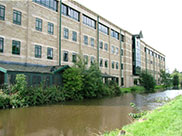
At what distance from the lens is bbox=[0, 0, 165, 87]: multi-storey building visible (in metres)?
17.9

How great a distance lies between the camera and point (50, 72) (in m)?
18.9

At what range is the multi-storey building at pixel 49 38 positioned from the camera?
1792 cm

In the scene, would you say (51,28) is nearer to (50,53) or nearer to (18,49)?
(50,53)

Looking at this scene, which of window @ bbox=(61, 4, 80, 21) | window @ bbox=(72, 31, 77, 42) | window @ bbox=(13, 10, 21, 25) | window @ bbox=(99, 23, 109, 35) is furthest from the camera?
window @ bbox=(99, 23, 109, 35)

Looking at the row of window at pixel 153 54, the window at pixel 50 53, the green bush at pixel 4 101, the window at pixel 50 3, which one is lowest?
the green bush at pixel 4 101

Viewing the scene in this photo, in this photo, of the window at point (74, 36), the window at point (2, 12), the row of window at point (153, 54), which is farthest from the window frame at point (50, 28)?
the row of window at point (153, 54)

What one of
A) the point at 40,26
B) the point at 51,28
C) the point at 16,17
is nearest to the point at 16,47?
the point at 16,17

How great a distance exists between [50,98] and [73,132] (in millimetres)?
9864

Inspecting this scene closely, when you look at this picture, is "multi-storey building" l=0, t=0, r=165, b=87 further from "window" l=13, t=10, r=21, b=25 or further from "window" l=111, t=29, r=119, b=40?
"window" l=111, t=29, r=119, b=40

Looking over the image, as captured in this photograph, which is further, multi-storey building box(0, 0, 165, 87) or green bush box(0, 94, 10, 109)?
multi-storey building box(0, 0, 165, 87)

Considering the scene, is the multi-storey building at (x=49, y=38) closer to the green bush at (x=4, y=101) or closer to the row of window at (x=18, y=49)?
the row of window at (x=18, y=49)

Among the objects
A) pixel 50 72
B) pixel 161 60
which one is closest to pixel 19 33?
pixel 50 72

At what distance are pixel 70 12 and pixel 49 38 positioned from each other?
20.9ft

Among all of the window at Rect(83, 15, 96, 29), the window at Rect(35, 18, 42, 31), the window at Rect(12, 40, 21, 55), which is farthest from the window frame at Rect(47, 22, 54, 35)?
the window at Rect(83, 15, 96, 29)
